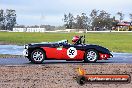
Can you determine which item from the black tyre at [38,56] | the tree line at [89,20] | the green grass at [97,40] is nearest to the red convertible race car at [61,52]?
the black tyre at [38,56]

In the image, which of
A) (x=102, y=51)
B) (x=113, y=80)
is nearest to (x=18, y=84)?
(x=113, y=80)

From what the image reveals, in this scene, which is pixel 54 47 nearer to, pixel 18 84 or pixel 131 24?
pixel 18 84

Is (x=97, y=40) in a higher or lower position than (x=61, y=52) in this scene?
lower

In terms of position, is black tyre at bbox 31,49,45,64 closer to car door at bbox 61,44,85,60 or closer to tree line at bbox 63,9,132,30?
car door at bbox 61,44,85,60

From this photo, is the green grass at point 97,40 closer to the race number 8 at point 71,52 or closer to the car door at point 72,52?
the car door at point 72,52

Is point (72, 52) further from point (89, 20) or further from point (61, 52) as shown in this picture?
point (89, 20)

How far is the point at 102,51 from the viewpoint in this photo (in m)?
17.6

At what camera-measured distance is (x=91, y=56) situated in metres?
17.4

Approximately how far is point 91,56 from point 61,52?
1.38 meters

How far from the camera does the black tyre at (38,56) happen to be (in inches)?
666

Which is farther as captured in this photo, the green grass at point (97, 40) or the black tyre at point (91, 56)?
the green grass at point (97, 40)

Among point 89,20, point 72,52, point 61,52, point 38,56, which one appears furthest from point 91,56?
point 89,20

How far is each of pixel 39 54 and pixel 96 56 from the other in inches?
99.2

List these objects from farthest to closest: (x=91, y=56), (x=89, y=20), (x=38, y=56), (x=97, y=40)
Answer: (x=89, y=20) → (x=97, y=40) → (x=91, y=56) → (x=38, y=56)
